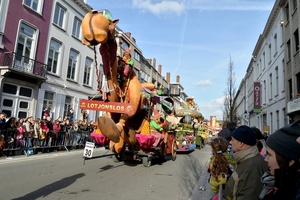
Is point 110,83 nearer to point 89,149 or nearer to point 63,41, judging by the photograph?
point 89,149

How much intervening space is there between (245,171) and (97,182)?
463 centimetres

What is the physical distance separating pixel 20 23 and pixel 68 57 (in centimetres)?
471

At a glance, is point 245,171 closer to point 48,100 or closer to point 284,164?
point 284,164

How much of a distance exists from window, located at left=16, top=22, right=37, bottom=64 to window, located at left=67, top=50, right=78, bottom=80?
3.92 m

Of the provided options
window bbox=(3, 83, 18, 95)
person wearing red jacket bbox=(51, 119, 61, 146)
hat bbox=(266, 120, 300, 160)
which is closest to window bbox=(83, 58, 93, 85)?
window bbox=(3, 83, 18, 95)

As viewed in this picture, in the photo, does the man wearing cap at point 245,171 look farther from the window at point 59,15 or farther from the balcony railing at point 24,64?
the window at point 59,15

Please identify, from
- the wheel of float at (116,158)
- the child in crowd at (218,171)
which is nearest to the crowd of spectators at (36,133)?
the wheel of float at (116,158)

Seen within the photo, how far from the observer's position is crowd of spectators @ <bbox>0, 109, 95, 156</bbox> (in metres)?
9.76

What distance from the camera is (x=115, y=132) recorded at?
5.00 metres

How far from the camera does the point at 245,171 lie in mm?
2262

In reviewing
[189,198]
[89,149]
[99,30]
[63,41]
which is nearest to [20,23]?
[63,41]

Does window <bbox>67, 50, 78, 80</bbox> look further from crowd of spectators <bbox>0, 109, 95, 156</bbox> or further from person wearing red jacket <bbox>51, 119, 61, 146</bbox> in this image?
person wearing red jacket <bbox>51, 119, 61, 146</bbox>

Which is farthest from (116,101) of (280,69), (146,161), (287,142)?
(280,69)

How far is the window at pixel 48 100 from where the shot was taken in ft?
54.4
